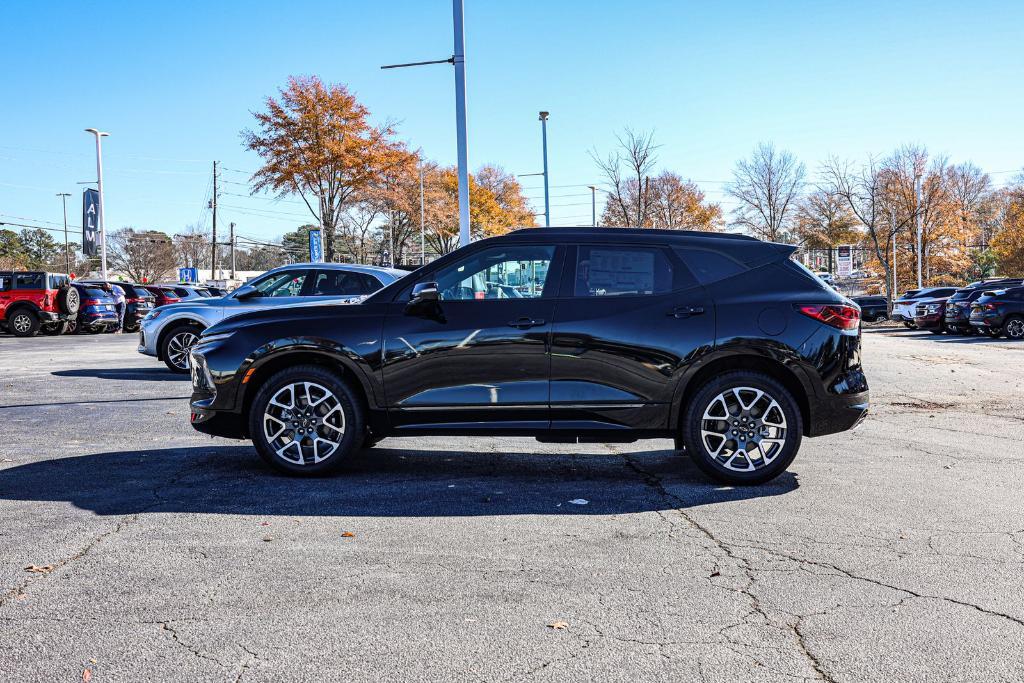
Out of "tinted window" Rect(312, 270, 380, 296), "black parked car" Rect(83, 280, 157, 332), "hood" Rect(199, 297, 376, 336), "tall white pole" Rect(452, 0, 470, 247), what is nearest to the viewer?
"hood" Rect(199, 297, 376, 336)

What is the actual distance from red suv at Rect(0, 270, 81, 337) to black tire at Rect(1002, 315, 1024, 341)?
91.2ft

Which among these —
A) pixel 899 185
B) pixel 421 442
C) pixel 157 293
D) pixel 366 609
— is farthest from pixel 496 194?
pixel 366 609

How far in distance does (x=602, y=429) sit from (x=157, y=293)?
3028 centimetres

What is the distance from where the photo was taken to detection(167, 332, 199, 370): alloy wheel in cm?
1479

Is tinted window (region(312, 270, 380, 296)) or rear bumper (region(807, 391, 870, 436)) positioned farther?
tinted window (region(312, 270, 380, 296))

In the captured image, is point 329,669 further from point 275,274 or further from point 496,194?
point 496,194

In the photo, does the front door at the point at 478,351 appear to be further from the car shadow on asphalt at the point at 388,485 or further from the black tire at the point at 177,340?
the black tire at the point at 177,340

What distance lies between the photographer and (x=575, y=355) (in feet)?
20.6

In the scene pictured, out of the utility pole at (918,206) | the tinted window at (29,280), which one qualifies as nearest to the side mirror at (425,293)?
Answer: the tinted window at (29,280)

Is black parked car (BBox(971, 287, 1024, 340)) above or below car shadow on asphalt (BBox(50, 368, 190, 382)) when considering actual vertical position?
above

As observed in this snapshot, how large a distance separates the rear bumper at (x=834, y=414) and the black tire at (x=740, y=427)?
0.43ft

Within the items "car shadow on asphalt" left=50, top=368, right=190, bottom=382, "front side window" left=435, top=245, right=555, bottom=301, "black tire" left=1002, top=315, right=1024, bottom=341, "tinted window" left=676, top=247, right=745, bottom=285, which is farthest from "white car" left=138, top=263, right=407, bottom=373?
"black tire" left=1002, top=315, right=1024, bottom=341

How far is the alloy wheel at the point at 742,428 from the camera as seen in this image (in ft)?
20.4

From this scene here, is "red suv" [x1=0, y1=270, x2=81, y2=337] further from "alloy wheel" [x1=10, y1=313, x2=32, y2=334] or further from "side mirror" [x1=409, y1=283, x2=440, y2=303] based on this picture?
"side mirror" [x1=409, y1=283, x2=440, y2=303]
